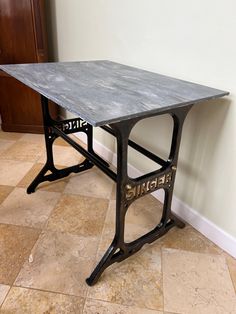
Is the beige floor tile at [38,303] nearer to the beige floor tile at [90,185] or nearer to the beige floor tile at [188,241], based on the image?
the beige floor tile at [188,241]

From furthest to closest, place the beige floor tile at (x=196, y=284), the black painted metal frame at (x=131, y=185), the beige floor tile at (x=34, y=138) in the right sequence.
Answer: the beige floor tile at (x=34, y=138) < the beige floor tile at (x=196, y=284) < the black painted metal frame at (x=131, y=185)

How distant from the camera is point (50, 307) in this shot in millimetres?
1117

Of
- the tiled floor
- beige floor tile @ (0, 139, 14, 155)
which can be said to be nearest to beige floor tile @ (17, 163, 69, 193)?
the tiled floor

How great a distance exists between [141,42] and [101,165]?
0.80 meters

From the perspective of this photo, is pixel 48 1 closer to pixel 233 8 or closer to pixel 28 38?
pixel 28 38

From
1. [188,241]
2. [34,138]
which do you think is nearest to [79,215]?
[188,241]

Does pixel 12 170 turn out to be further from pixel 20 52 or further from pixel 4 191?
pixel 20 52

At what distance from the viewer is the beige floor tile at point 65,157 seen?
88.7 inches

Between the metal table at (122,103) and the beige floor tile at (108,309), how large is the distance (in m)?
0.11

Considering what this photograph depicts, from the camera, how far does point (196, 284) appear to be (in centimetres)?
124

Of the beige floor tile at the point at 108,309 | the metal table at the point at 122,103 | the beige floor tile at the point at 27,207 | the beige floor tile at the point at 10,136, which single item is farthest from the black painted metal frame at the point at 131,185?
the beige floor tile at the point at 10,136

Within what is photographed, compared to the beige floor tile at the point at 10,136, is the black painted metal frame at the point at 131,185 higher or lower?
higher

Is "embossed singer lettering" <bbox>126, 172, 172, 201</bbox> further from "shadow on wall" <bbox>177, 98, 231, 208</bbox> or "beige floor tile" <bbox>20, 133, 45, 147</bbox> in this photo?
"beige floor tile" <bbox>20, 133, 45, 147</bbox>

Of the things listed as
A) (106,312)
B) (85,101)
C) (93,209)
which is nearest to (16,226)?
(93,209)
